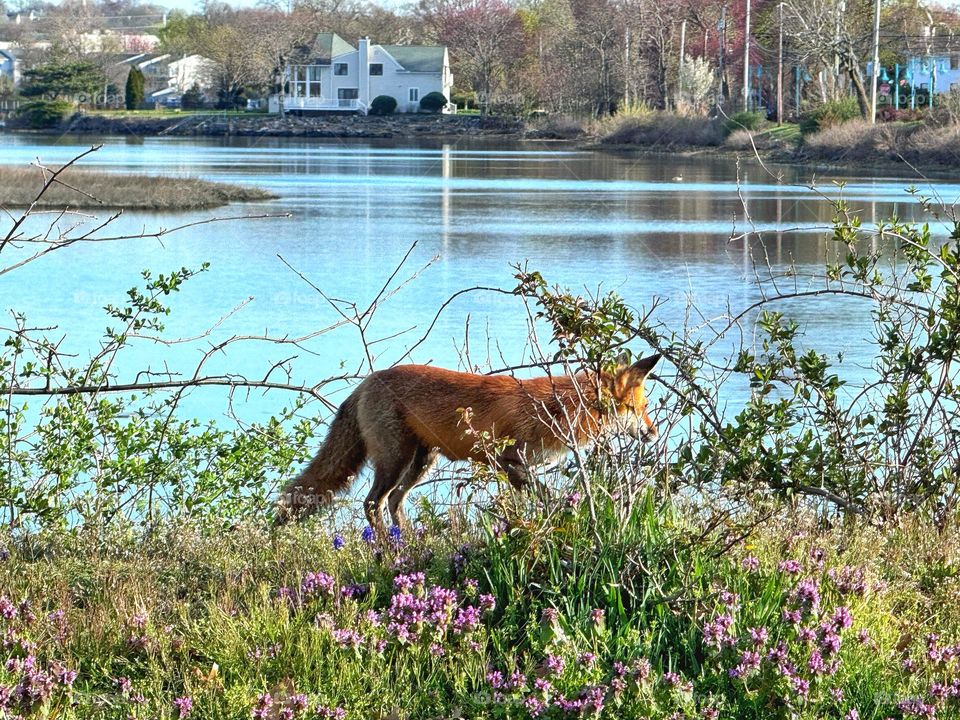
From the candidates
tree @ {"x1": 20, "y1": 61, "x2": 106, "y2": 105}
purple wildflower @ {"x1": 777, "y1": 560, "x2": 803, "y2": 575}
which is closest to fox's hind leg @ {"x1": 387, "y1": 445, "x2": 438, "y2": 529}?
purple wildflower @ {"x1": 777, "y1": 560, "x2": 803, "y2": 575}

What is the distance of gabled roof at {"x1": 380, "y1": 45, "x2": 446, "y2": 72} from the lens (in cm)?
12912

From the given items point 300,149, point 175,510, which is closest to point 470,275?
point 175,510

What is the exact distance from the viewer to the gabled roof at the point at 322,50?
395ft

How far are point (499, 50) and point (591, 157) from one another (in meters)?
56.6

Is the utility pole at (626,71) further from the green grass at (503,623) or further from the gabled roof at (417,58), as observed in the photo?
the green grass at (503,623)

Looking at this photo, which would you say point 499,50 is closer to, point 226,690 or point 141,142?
point 141,142

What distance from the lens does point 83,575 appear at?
18.2 feet

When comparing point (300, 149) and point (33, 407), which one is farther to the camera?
point (300, 149)

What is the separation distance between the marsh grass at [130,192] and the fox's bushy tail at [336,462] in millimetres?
30373

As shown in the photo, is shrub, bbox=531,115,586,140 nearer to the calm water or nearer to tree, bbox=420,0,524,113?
tree, bbox=420,0,524,113

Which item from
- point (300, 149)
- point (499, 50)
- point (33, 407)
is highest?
point (499, 50)

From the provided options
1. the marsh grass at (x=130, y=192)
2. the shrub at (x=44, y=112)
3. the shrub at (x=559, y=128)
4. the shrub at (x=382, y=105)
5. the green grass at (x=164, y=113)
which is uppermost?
the shrub at (x=382, y=105)

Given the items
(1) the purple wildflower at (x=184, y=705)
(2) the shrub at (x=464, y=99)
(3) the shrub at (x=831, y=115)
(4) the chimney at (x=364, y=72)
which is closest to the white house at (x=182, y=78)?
(4) the chimney at (x=364, y=72)

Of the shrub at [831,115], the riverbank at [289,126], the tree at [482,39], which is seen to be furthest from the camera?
the tree at [482,39]
